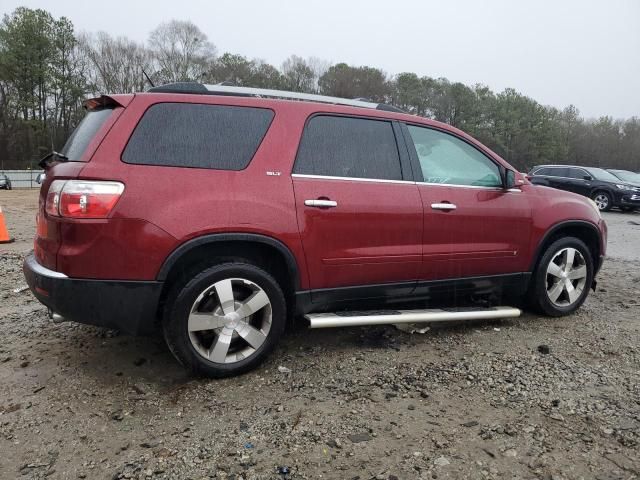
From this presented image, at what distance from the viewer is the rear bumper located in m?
2.65

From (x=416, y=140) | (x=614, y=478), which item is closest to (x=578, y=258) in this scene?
(x=416, y=140)

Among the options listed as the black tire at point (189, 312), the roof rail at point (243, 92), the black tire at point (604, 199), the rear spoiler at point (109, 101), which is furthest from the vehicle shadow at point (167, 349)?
the black tire at point (604, 199)

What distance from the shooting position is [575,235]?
14.6 ft

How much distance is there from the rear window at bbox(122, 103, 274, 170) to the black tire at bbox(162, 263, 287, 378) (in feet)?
2.15

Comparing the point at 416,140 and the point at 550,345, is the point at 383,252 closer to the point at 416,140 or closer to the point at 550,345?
the point at 416,140

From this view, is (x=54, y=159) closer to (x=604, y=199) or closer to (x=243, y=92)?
(x=243, y=92)

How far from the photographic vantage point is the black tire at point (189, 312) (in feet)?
9.14

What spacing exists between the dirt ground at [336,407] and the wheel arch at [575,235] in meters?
0.68

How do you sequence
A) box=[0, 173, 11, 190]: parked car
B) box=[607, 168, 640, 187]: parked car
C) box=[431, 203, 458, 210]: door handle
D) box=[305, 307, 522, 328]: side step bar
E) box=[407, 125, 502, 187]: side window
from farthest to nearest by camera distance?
box=[0, 173, 11, 190]: parked car
box=[607, 168, 640, 187]: parked car
box=[407, 125, 502, 187]: side window
box=[431, 203, 458, 210]: door handle
box=[305, 307, 522, 328]: side step bar

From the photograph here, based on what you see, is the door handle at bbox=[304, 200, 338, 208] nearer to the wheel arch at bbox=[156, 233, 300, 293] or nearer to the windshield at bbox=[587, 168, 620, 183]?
the wheel arch at bbox=[156, 233, 300, 293]

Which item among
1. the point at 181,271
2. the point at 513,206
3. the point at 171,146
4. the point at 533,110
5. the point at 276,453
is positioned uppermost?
the point at 533,110

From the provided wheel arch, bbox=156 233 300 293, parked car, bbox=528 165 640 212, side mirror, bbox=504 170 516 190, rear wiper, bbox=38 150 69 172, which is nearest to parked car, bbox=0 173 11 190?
parked car, bbox=528 165 640 212

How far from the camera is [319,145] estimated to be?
3.25m

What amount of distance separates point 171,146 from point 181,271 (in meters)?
0.76
